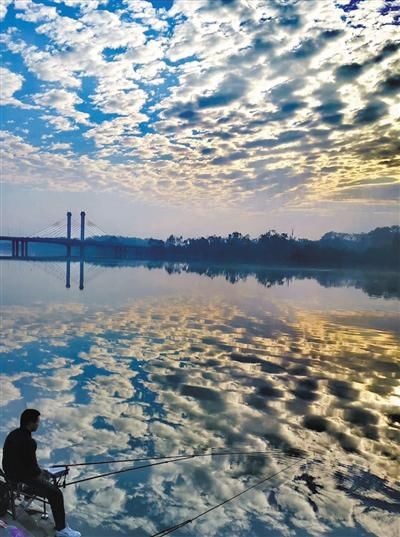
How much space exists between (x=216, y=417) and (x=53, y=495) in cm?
740

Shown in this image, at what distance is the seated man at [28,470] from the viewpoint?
23.2 feet

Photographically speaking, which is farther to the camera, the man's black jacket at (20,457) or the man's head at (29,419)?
the man's head at (29,419)

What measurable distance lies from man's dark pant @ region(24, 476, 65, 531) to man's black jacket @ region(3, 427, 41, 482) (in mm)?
108

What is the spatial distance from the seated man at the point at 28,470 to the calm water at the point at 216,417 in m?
1.39

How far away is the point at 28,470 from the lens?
23.3 feet

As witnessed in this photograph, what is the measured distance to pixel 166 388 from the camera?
1647 centimetres

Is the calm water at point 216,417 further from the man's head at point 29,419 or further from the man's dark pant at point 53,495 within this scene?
the man's head at point 29,419

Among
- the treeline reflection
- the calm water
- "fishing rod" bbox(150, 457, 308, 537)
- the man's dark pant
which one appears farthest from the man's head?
the treeline reflection

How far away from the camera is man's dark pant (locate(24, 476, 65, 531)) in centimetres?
709

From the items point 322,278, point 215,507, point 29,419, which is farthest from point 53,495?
point 322,278

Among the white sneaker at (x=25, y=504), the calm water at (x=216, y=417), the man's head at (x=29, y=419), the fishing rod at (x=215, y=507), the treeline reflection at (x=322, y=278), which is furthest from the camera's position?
the treeline reflection at (x=322, y=278)

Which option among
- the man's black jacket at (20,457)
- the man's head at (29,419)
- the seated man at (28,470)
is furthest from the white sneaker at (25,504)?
the man's head at (29,419)

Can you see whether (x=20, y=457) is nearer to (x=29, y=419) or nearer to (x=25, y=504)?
(x=29, y=419)

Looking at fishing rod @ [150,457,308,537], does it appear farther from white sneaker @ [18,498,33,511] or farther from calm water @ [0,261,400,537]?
white sneaker @ [18,498,33,511]
